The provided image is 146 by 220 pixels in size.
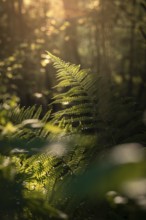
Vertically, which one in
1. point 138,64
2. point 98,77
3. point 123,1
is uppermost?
point 123,1

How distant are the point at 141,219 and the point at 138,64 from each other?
37.0 ft

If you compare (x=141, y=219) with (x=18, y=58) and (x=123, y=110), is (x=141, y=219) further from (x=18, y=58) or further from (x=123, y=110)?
(x=18, y=58)

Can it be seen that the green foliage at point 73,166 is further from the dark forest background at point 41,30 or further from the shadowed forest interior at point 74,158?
the dark forest background at point 41,30

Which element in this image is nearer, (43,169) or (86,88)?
(43,169)

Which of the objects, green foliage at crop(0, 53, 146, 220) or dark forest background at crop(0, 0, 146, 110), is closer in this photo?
green foliage at crop(0, 53, 146, 220)

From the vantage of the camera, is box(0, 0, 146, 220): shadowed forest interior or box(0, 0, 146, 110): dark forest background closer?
box(0, 0, 146, 220): shadowed forest interior

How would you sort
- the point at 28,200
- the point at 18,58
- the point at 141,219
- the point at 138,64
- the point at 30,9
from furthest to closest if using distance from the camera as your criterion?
the point at 138,64 < the point at 30,9 < the point at 18,58 < the point at 28,200 < the point at 141,219

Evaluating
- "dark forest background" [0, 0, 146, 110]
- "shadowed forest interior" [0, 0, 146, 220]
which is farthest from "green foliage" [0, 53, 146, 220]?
"dark forest background" [0, 0, 146, 110]

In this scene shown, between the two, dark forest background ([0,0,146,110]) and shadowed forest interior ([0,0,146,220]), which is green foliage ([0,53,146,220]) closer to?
shadowed forest interior ([0,0,146,220])

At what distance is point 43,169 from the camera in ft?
5.87

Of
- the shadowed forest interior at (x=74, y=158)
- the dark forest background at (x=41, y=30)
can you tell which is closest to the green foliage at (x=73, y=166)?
the shadowed forest interior at (x=74, y=158)

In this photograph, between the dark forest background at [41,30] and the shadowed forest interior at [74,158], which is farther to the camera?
the dark forest background at [41,30]

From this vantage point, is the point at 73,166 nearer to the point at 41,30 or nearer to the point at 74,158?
the point at 74,158

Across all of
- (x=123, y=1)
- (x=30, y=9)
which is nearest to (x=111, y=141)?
(x=123, y=1)
